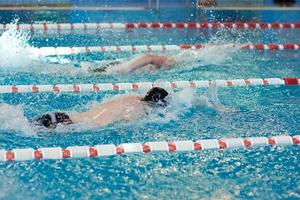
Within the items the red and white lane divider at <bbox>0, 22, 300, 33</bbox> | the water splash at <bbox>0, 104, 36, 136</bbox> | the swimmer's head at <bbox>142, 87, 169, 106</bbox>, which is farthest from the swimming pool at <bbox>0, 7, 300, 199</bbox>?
the red and white lane divider at <bbox>0, 22, 300, 33</bbox>

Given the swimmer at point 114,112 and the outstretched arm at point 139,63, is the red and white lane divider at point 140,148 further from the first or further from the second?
the outstretched arm at point 139,63

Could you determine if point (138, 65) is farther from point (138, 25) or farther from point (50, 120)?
point (138, 25)

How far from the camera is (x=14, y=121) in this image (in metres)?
4.32

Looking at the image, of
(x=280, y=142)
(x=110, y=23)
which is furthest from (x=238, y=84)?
(x=110, y=23)

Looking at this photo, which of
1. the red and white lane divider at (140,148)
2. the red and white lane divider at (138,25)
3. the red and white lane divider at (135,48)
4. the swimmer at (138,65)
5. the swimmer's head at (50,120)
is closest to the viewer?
the red and white lane divider at (140,148)

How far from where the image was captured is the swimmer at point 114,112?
416 centimetres

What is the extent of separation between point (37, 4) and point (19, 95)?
6.22 m

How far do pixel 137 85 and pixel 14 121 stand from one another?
1.57 meters

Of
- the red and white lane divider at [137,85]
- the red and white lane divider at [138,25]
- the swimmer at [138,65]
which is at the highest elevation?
the red and white lane divider at [138,25]

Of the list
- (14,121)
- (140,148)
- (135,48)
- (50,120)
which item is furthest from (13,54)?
(140,148)

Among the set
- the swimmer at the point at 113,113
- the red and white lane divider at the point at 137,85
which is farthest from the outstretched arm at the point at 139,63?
the swimmer at the point at 113,113

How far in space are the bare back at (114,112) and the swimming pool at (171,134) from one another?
7 centimetres

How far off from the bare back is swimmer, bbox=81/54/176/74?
4.72 feet

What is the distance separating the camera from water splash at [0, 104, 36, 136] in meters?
4.20
